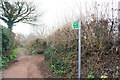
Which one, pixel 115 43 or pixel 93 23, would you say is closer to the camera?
pixel 115 43

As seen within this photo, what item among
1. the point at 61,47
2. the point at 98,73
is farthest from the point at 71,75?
the point at 61,47

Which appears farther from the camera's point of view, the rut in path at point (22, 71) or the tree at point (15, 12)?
the tree at point (15, 12)

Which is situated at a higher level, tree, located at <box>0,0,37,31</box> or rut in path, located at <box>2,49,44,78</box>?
tree, located at <box>0,0,37,31</box>

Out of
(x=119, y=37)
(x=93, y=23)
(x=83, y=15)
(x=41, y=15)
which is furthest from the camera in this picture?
(x=41, y=15)

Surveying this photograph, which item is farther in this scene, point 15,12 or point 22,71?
point 15,12

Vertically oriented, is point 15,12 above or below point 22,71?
above

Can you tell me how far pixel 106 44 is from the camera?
3.04 m

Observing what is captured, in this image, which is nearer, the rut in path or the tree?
the rut in path

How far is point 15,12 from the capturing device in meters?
12.4

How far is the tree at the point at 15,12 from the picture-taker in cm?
1165

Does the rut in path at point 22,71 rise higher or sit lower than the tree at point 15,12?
lower

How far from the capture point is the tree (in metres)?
11.7

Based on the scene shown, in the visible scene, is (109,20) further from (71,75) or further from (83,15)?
(71,75)

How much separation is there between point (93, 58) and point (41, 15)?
13403 mm
